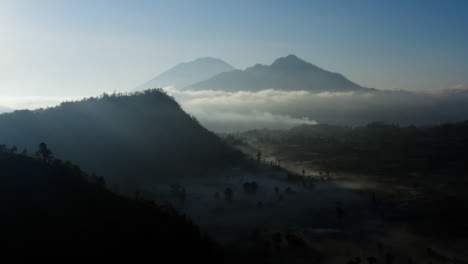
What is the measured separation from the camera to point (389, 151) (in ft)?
427

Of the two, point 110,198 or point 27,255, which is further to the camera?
point 110,198

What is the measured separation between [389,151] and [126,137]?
86296 millimetres

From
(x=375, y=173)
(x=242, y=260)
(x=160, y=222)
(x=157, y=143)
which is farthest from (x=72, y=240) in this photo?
(x=375, y=173)

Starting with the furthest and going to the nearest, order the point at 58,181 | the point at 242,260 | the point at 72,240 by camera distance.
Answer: the point at 242,260, the point at 58,181, the point at 72,240

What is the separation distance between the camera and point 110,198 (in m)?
36.6

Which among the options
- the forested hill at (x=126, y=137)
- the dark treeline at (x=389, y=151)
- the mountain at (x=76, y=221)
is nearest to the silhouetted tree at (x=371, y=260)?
the mountain at (x=76, y=221)

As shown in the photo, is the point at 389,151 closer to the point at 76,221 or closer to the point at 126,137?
the point at 126,137

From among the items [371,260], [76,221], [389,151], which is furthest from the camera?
[389,151]

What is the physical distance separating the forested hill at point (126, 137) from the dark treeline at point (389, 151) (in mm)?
31552

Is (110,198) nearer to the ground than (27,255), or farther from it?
farther from it

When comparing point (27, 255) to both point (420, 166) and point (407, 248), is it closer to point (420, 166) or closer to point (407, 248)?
point (407, 248)

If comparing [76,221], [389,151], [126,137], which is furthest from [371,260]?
[389,151]

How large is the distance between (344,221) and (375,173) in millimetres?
41879

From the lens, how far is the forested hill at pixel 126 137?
7819 cm
